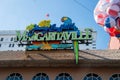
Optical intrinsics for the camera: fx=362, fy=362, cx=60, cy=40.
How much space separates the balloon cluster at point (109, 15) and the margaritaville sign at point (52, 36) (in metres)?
3.31

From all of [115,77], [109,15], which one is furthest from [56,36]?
[115,77]

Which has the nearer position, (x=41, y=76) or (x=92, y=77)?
(x=92, y=77)

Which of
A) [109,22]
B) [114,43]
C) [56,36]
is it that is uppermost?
[109,22]

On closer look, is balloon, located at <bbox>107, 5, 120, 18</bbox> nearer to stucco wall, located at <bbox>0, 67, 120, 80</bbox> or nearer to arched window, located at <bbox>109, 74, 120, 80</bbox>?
stucco wall, located at <bbox>0, 67, 120, 80</bbox>

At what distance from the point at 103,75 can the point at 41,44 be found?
17.7 feet

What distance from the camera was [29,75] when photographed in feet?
84.1

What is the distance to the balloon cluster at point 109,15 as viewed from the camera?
29.7m

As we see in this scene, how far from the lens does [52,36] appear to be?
27.4m

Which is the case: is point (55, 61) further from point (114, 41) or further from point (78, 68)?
point (114, 41)

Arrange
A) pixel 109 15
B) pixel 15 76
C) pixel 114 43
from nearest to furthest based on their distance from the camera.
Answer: pixel 15 76, pixel 109 15, pixel 114 43

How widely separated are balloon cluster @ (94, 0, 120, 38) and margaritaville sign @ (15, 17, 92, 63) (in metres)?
3.31

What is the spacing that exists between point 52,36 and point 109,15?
5.58 m

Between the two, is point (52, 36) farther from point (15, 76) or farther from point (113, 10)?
point (113, 10)

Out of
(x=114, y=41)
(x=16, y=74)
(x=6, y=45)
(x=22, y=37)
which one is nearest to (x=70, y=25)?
(x=22, y=37)
